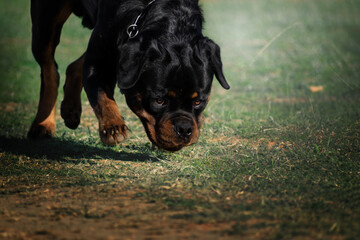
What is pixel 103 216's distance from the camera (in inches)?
118

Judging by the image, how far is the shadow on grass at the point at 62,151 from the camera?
4.58 metres

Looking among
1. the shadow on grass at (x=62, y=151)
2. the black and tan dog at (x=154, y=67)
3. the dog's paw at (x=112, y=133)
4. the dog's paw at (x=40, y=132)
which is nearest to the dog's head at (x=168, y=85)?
the black and tan dog at (x=154, y=67)

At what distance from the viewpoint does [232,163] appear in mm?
4125

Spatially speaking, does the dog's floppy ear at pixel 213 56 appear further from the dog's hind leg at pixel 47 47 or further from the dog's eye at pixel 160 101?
the dog's hind leg at pixel 47 47

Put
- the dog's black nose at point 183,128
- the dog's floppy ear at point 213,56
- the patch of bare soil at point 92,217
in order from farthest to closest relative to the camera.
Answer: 1. the dog's floppy ear at point 213,56
2. the dog's black nose at point 183,128
3. the patch of bare soil at point 92,217

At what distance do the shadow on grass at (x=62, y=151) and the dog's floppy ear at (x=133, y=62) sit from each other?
810 mm

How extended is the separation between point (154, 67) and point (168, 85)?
0.58ft

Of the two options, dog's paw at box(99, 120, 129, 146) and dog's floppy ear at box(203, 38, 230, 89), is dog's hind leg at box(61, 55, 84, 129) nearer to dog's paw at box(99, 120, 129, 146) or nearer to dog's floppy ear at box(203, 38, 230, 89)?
dog's paw at box(99, 120, 129, 146)

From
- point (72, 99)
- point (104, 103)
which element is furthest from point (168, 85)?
point (72, 99)

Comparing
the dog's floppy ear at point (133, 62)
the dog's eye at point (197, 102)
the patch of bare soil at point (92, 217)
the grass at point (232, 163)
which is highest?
the dog's floppy ear at point (133, 62)

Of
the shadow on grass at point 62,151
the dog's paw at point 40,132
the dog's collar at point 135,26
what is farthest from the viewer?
the dog's paw at point 40,132

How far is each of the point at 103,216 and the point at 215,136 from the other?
2286 mm

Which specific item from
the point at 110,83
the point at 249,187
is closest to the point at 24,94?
the point at 110,83

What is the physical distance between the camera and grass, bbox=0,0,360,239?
2951 millimetres
